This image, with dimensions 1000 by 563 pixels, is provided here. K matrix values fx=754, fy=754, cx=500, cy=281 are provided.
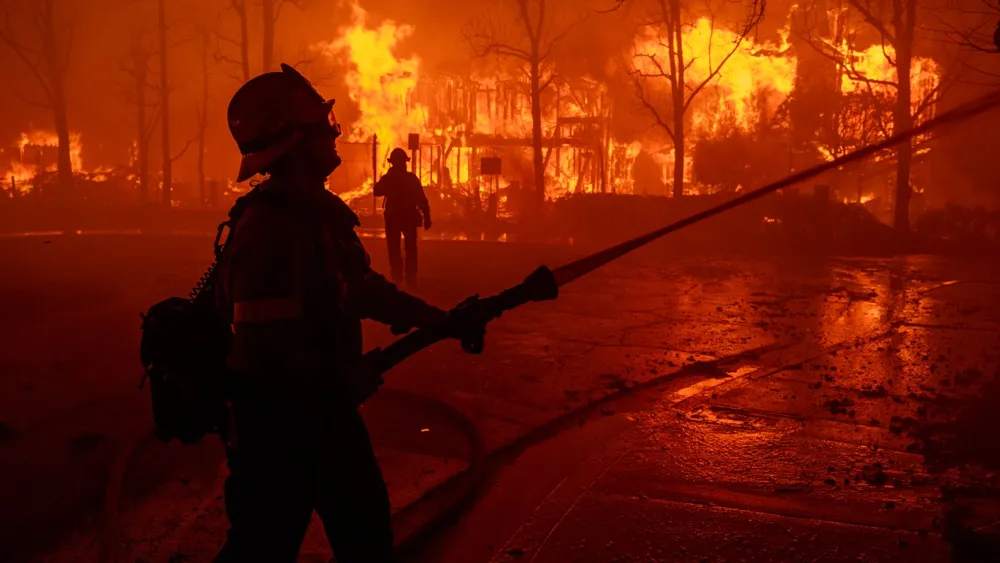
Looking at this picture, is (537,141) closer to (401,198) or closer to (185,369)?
(401,198)

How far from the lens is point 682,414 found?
538 centimetres

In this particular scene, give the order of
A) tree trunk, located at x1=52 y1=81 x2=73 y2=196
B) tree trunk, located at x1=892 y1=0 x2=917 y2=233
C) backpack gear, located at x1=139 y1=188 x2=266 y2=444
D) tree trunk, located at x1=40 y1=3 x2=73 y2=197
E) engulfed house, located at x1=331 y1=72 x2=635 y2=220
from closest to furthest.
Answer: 1. backpack gear, located at x1=139 y1=188 x2=266 y2=444
2. tree trunk, located at x1=892 y1=0 x2=917 y2=233
3. tree trunk, located at x1=40 y1=3 x2=73 y2=197
4. tree trunk, located at x1=52 y1=81 x2=73 y2=196
5. engulfed house, located at x1=331 y1=72 x2=635 y2=220

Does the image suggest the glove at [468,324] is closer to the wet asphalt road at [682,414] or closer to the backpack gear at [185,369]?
the backpack gear at [185,369]

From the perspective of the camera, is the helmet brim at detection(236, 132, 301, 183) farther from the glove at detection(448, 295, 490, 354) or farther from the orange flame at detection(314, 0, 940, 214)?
the orange flame at detection(314, 0, 940, 214)

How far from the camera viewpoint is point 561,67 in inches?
1695

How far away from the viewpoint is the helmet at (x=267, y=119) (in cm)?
231

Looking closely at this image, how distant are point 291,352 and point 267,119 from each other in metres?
0.73

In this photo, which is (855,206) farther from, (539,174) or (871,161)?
(871,161)

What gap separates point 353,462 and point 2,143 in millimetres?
58984

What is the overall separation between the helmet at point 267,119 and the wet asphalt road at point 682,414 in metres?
1.88

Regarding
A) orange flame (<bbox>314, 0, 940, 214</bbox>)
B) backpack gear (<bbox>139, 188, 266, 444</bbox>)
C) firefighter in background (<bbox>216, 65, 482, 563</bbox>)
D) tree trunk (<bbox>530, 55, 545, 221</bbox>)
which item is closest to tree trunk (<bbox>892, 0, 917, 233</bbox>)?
tree trunk (<bbox>530, 55, 545, 221</bbox>)

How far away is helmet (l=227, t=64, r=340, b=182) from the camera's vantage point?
7.57 feet

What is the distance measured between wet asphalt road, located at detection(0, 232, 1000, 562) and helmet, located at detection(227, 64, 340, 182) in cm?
188

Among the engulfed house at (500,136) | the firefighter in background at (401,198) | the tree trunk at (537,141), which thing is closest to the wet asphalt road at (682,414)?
the firefighter in background at (401,198)
